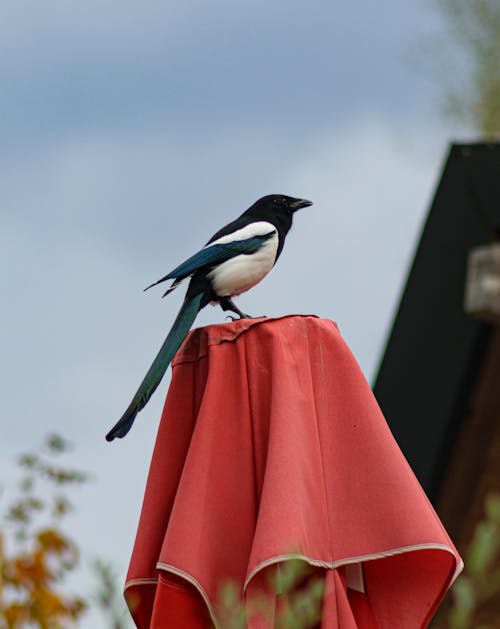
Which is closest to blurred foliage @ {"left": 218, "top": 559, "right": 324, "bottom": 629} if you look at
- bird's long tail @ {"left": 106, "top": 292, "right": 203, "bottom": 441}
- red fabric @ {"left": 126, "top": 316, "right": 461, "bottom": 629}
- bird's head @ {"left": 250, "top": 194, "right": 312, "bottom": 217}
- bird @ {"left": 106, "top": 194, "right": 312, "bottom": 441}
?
red fabric @ {"left": 126, "top": 316, "right": 461, "bottom": 629}

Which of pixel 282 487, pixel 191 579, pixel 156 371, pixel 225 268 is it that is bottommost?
pixel 191 579

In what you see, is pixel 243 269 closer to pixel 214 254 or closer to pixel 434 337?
pixel 214 254

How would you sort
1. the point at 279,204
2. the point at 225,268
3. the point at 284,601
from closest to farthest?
the point at 284,601 → the point at 225,268 → the point at 279,204

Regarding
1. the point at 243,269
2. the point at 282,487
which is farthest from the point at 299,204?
the point at 282,487

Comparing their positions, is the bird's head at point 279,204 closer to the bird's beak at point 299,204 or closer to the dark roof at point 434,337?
the bird's beak at point 299,204

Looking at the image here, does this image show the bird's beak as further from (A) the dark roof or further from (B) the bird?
(A) the dark roof

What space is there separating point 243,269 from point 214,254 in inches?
3.4

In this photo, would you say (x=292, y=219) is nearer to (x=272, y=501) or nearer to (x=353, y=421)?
(x=353, y=421)

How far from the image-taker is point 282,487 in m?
2.50

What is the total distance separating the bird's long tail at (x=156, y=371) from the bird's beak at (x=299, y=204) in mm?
651

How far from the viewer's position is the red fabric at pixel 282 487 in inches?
98.7

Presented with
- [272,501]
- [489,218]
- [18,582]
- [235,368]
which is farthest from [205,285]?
[489,218]

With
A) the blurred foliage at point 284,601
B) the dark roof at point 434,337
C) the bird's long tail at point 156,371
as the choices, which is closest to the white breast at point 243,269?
the bird's long tail at point 156,371

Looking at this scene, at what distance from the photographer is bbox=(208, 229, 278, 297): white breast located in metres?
3.13
